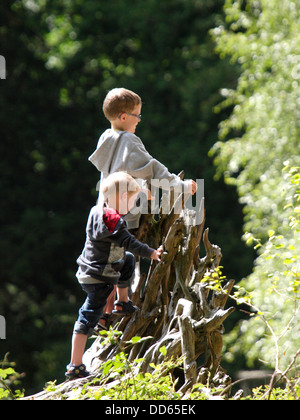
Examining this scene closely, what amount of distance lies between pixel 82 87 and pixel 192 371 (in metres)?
12.9

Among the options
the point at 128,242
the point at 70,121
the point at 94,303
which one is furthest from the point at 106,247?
the point at 70,121

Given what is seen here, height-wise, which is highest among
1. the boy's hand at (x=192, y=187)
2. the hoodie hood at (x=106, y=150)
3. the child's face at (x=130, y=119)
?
the child's face at (x=130, y=119)

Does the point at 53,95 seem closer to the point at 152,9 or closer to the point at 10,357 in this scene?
the point at 152,9

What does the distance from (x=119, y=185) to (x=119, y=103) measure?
50 centimetres

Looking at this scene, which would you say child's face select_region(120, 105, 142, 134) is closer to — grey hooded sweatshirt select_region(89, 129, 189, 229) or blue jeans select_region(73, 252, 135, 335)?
grey hooded sweatshirt select_region(89, 129, 189, 229)

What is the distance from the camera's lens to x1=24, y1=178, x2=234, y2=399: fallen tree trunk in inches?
128

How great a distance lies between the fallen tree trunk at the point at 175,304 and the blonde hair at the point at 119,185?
0.28 meters

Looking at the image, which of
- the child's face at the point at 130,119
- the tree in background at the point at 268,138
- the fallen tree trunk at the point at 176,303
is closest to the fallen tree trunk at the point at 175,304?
the fallen tree trunk at the point at 176,303

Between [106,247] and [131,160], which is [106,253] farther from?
[131,160]

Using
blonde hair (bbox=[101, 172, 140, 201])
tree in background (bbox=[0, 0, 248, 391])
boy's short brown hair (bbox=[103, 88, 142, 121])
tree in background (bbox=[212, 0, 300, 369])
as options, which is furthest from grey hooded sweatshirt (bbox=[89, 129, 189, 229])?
tree in background (bbox=[0, 0, 248, 391])

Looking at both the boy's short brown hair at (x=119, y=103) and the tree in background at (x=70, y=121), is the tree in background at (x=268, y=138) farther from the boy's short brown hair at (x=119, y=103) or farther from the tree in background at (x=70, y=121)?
the boy's short brown hair at (x=119, y=103)

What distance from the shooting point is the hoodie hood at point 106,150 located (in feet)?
11.7

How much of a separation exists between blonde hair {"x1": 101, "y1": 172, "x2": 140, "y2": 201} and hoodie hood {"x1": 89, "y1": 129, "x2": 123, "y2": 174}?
1.01ft

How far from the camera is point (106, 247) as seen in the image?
3.28 meters
